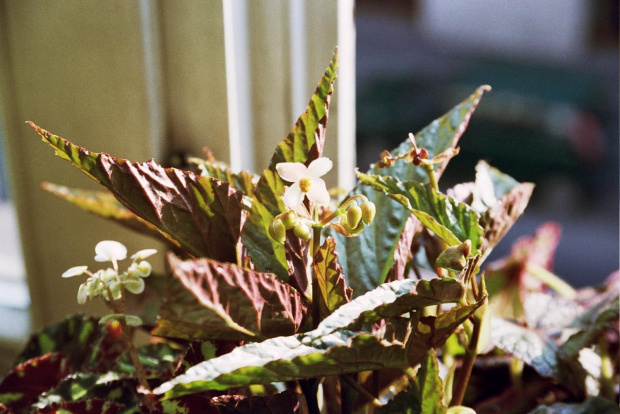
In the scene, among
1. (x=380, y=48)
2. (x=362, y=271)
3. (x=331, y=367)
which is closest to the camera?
(x=331, y=367)

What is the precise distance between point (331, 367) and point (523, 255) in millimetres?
386

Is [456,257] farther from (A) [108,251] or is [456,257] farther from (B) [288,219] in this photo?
(A) [108,251]

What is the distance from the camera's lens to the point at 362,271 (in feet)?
1.42

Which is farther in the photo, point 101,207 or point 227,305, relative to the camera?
point 101,207

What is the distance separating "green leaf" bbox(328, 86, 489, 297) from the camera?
1.42 feet

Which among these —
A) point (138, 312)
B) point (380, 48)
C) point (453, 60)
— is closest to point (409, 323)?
point (138, 312)

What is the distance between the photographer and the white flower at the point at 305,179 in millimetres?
357

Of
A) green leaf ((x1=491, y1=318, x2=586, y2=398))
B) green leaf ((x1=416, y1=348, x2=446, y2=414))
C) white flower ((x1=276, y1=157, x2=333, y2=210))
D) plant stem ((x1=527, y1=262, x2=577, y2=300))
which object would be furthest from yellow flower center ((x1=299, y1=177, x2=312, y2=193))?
plant stem ((x1=527, y1=262, x2=577, y2=300))

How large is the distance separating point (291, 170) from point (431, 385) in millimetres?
142

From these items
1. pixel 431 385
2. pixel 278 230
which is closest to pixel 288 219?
pixel 278 230

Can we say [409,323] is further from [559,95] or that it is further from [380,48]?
[380,48]

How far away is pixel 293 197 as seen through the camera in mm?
358

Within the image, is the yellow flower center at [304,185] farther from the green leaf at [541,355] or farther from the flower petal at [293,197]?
the green leaf at [541,355]

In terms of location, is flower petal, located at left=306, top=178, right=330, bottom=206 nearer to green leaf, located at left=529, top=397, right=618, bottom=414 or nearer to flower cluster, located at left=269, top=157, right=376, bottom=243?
flower cluster, located at left=269, top=157, right=376, bottom=243
